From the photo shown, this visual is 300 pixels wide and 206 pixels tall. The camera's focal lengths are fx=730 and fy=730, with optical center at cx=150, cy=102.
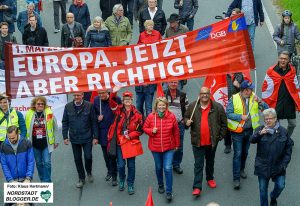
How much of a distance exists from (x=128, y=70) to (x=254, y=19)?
5.76 metres

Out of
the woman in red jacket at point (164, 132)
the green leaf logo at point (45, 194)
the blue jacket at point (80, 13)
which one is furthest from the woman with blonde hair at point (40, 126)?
the blue jacket at point (80, 13)

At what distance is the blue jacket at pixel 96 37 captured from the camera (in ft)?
48.1

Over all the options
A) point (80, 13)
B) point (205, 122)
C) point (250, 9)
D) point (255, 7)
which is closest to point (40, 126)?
point (205, 122)

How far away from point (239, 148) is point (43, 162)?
315 cm

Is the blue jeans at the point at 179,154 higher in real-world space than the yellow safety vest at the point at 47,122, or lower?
lower

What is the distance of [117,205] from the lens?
11.6m

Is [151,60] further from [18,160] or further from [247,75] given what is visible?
[18,160]

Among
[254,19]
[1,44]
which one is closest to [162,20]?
[254,19]

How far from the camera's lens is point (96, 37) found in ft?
48.1

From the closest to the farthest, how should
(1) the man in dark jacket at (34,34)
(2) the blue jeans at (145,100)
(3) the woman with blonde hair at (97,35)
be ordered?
(2) the blue jeans at (145,100) < (3) the woman with blonde hair at (97,35) < (1) the man in dark jacket at (34,34)

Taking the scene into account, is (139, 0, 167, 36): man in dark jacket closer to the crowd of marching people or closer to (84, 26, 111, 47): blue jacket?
(84, 26, 111, 47): blue jacket

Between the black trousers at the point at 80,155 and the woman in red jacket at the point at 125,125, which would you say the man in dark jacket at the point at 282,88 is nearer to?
the woman in red jacket at the point at 125,125

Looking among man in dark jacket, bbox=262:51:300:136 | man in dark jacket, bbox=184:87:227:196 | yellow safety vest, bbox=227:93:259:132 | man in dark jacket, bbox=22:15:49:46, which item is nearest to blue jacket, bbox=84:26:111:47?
man in dark jacket, bbox=22:15:49:46

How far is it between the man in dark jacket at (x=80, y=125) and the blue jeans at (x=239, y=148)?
7.33 feet
